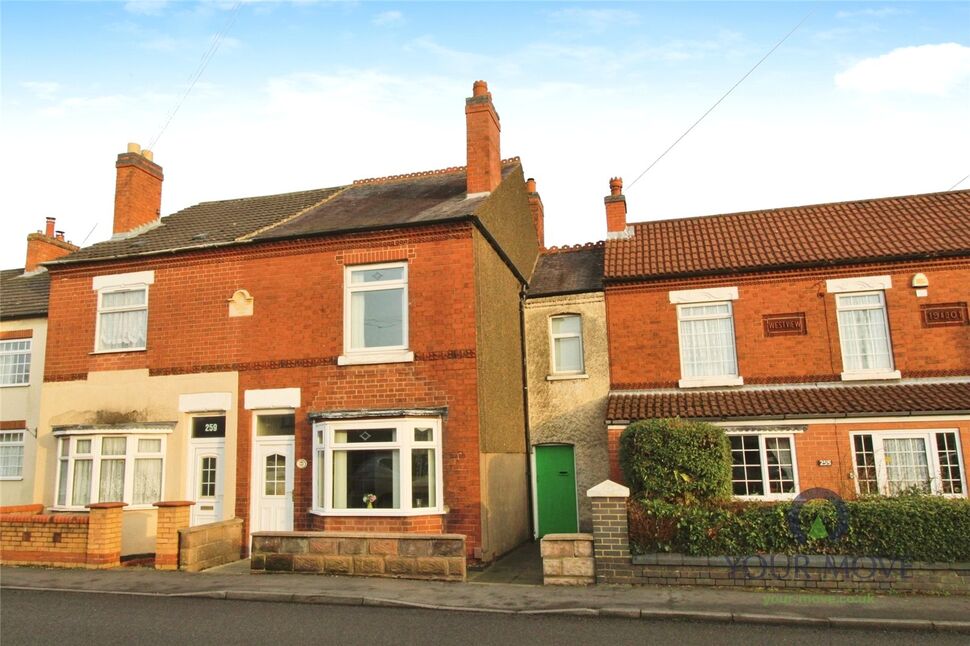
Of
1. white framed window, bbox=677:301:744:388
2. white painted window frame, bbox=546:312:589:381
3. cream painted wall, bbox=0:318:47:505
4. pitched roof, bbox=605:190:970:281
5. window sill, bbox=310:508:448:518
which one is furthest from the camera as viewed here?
cream painted wall, bbox=0:318:47:505

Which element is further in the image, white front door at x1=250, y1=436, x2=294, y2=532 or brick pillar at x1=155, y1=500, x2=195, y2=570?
white front door at x1=250, y1=436, x2=294, y2=532

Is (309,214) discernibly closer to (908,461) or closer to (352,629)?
(352,629)

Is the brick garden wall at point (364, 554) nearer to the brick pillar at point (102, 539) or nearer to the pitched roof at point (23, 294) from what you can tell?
the brick pillar at point (102, 539)

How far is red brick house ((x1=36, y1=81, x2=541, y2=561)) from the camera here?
43.8ft

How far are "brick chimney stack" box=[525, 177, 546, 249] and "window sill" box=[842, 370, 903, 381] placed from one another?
975cm

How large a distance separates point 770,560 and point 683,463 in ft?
7.36

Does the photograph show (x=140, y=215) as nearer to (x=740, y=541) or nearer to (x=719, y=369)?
(x=719, y=369)

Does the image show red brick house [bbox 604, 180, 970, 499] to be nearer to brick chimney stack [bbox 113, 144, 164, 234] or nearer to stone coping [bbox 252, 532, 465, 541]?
stone coping [bbox 252, 532, 465, 541]

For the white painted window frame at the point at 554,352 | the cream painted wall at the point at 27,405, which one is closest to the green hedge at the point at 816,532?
the white painted window frame at the point at 554,352

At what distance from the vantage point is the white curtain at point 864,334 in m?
16.0

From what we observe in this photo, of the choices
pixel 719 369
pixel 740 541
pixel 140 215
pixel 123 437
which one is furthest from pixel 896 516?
pixel 140 215

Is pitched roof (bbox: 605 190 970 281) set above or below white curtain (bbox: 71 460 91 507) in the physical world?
above

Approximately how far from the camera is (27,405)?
63.4 ft

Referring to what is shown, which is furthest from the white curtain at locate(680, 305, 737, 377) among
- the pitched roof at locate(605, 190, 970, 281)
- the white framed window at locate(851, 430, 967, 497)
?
the white framed window at locate(851, 430, 967, 497)
